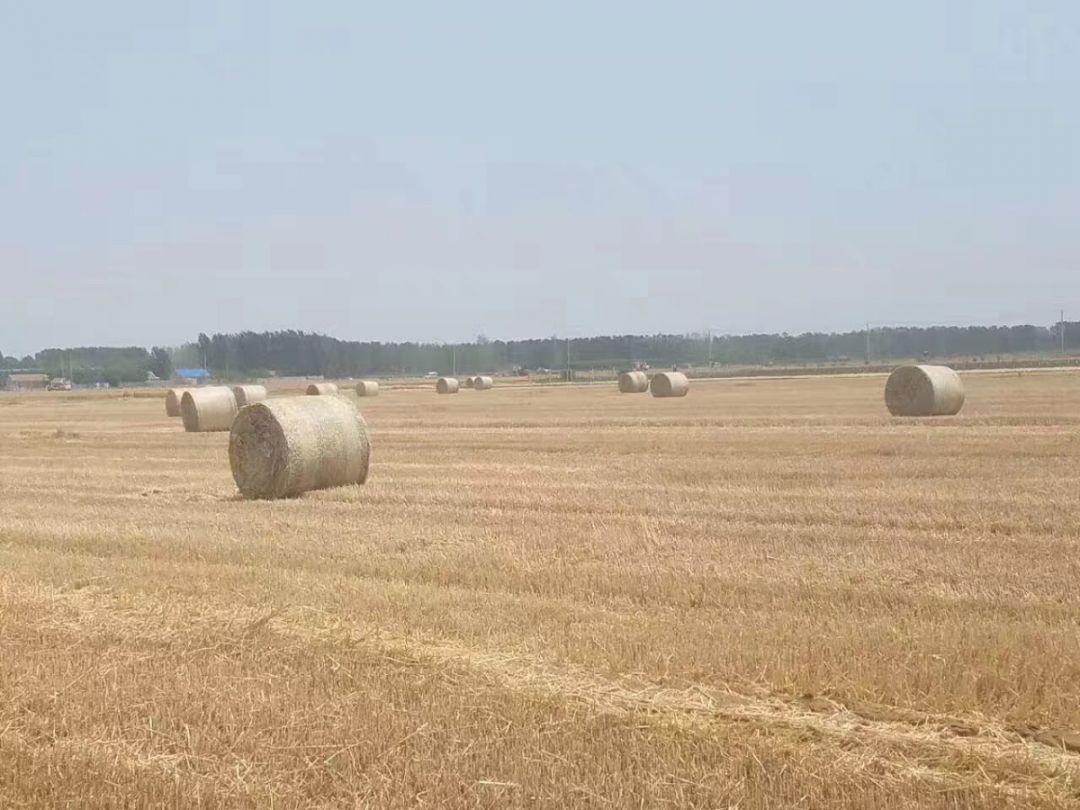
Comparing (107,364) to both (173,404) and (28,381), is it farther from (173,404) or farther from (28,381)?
(173,404)

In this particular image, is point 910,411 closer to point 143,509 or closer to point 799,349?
point 143,509

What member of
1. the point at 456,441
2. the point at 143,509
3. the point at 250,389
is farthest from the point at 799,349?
the point at 143,509

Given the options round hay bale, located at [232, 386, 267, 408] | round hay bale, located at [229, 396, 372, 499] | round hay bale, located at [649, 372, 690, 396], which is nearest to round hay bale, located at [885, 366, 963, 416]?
round hay bale, located at [229, 396, 372, 499]

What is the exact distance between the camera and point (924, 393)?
2664cm

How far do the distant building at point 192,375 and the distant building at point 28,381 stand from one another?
46.1 ft

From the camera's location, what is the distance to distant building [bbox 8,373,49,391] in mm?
120625

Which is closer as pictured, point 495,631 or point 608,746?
point 608,746

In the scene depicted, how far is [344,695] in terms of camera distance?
564cm

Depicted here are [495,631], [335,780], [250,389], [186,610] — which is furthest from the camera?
[250,389]

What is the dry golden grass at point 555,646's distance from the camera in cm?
462

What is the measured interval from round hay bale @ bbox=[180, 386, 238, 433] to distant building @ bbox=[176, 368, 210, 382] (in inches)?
3239

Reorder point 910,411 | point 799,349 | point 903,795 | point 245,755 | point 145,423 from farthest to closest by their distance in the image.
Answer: point 799,349 → point 145,423 → point 910,411 → point 245,755 → point 903,795

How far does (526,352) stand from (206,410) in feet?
370

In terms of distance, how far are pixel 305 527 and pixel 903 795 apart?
26.7 feet
